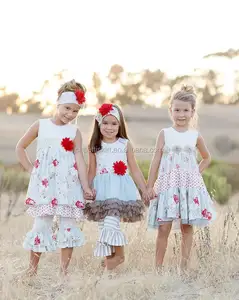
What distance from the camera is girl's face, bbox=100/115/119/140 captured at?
17.8 ft

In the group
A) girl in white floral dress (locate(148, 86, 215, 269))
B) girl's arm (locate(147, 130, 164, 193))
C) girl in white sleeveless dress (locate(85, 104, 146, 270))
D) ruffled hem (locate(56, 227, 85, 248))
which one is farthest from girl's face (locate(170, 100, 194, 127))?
ruffled hem (locate(56, 227, 85, 248))

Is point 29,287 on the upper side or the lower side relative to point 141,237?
lower

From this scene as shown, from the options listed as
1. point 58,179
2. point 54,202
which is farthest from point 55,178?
point 54,202

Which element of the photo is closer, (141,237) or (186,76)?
(141,237)

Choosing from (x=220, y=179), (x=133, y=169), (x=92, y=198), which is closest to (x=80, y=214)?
(x=92, y=198)

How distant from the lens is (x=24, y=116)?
1259cm

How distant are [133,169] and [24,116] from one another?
7336 mm

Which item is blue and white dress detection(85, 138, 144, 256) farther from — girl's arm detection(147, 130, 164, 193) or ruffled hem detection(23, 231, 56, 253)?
ruffled hem detection(23, 231, 56, 253)

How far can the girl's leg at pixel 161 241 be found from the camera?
218 inches

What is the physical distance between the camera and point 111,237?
5.34 meters

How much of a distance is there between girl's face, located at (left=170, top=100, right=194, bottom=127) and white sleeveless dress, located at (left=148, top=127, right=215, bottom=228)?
0.08 meters

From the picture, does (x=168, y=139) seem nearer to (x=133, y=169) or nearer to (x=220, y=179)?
(x=133, y=169)

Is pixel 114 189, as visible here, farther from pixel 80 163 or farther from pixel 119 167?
pixel 80 163

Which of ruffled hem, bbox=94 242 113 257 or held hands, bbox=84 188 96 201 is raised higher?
held hands, bbox=84 188 96 201
